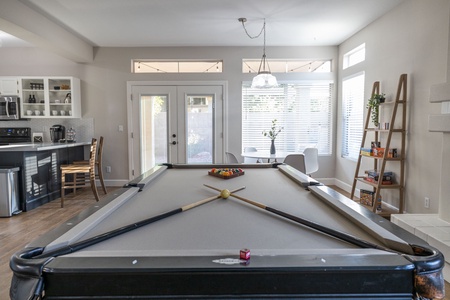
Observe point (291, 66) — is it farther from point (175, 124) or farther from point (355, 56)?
point (175, 124)

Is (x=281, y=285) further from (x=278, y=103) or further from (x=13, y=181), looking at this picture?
(x=278, y=103)

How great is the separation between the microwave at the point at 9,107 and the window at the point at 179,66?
224cm

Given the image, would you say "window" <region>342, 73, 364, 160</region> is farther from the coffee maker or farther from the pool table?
the coffee maker

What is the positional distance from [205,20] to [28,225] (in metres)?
3.60

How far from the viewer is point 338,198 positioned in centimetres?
153

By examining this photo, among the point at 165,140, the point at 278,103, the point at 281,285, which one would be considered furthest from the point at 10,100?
the point at 281,285

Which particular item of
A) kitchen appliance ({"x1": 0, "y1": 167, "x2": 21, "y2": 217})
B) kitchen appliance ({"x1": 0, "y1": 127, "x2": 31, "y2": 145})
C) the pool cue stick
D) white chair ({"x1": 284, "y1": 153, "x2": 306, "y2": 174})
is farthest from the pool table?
kitchen appliance ({"x1": 0, "y1": 127, "x2": 31, "y2": 145})

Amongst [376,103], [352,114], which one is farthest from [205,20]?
[352,114]

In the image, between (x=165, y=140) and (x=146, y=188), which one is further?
(x=165, y=140)

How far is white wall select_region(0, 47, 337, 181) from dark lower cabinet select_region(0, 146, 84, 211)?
3.82ft

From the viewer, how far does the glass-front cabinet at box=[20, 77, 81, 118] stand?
5.34 metres

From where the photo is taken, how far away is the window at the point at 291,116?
5.66m

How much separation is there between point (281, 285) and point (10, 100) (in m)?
6.25

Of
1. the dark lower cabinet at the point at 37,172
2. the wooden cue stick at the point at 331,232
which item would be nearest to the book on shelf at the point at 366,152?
the wooden cue stick at the point at 331,232
